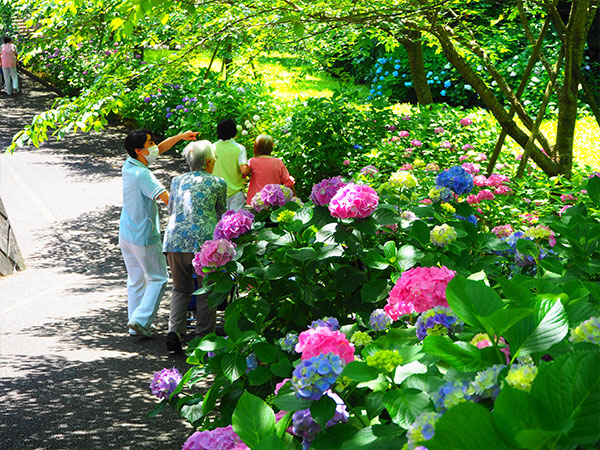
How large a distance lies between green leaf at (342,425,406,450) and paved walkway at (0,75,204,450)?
3.12 metres

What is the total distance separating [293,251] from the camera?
2.76 m

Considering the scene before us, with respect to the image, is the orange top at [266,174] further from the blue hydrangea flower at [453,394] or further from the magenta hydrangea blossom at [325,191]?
the blue hydrangea flower at [453,394]

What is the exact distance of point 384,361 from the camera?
159 centimetres

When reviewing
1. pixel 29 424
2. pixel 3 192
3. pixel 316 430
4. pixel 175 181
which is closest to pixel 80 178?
pixel 3 192

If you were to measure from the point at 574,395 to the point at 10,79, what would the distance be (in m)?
21.4

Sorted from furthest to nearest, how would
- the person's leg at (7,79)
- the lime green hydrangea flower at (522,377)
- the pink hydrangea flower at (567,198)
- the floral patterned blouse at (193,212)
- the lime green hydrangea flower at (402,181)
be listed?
1. the person's leg at (7,79)
2. the floral patterned blouse at (193,212)
3. the pink hydrangea flower at (567,198)
4. the lime green hydrangea flower at (402,181)
5. the lime green hydrangea flower at (522,377)

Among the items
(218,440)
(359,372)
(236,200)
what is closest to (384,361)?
(359,372)

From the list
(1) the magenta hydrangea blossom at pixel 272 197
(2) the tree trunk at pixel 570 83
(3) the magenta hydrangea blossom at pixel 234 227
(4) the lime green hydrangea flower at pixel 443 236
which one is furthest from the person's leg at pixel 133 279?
(4) the lime green hydrangea flower at pixel 443 236

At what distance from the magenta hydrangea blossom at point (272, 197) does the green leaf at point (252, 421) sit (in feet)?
5.55

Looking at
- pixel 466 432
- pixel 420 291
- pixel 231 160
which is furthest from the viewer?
pixel 231 160

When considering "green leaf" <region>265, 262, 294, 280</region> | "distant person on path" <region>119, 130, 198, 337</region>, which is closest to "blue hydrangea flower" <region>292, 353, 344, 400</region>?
"green leaf" <region>265, 262, 294, 280</region>

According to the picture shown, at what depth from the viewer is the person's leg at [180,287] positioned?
584 cm

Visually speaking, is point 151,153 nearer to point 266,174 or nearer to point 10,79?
point 266,174

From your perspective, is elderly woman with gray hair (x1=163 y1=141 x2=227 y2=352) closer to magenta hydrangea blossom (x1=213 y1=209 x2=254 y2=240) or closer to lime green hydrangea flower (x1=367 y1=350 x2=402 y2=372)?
magenta hydrangea blossom (x1=213 y1=209 x2=254 y2=240)
